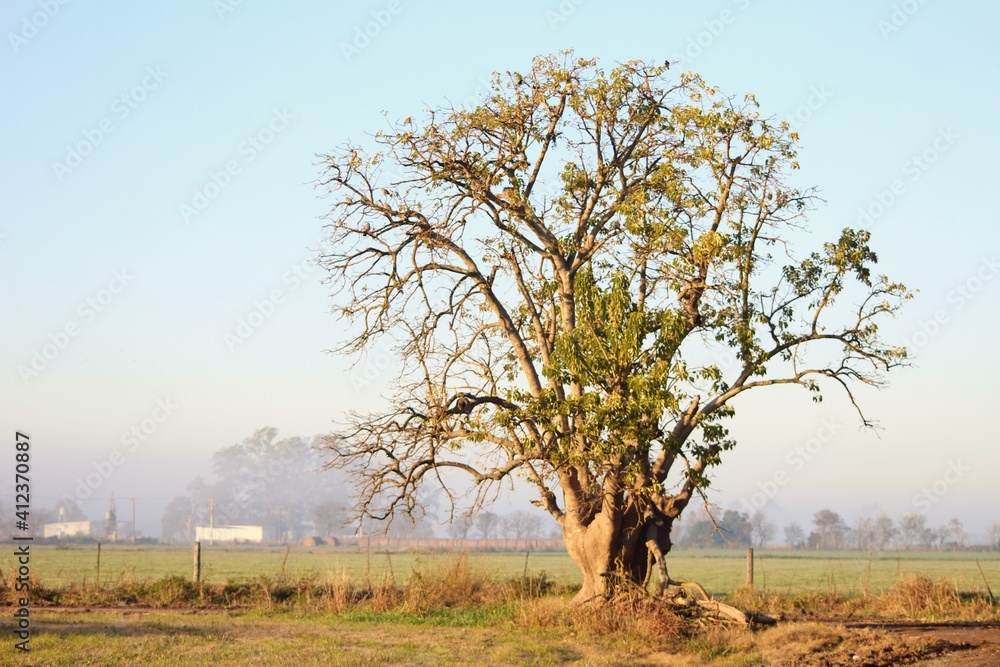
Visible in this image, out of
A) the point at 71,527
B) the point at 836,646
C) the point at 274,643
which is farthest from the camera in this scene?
the point at 71,527

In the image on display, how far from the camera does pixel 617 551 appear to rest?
20.2m

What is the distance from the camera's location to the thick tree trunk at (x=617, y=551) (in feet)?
65.5

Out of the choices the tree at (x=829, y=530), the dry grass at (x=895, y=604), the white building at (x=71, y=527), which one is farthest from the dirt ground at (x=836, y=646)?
the white building at (x=71, y=527)

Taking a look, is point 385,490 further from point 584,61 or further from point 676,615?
point 584,61

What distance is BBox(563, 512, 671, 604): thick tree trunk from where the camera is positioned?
786 inches

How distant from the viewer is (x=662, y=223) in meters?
19.7

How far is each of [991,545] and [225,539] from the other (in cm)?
10988

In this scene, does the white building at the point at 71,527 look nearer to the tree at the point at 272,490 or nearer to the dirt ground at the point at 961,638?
the tree at the point at 272,490

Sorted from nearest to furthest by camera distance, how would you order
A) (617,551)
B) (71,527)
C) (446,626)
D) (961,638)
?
(961,638) → (446,626) → (617,551) → (71,527)

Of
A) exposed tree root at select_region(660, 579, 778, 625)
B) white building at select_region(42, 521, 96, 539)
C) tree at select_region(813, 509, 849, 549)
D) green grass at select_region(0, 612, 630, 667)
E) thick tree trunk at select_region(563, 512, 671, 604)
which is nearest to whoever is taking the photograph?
green grass at select_region(0, 612, 630, 667)

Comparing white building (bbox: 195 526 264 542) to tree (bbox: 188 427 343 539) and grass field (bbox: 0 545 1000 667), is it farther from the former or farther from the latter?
grass field (bbox: 0 545 1000 667)

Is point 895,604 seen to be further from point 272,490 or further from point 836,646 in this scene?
point 272,490
